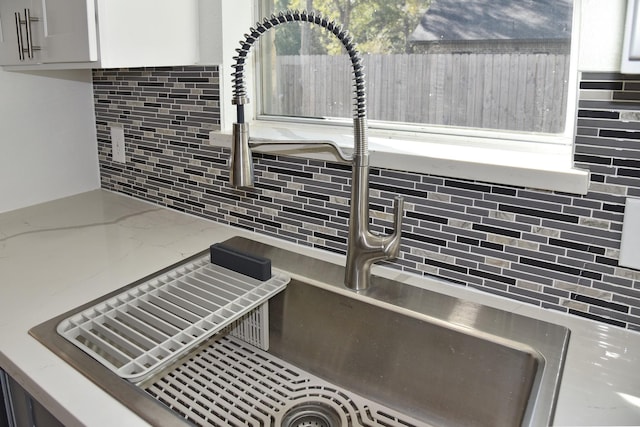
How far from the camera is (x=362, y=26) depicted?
1.27 metres

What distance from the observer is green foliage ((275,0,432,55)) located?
1210 mm

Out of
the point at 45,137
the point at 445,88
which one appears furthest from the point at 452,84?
the point at 45,137

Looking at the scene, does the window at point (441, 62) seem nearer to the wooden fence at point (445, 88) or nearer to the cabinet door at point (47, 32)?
the wooden fence at point (445, 88)

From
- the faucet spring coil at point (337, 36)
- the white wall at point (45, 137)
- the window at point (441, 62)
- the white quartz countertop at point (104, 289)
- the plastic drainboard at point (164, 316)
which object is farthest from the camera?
the white wall at point (45, 137)

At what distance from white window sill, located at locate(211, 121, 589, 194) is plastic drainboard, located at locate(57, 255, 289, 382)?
11.8 inches

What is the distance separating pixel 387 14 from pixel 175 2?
20.5 inches

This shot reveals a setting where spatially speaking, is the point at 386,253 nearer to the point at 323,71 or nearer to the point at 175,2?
the point at 323,71

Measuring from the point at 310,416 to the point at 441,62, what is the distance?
0.80 metres

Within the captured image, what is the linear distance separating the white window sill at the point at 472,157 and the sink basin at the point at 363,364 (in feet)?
0.82

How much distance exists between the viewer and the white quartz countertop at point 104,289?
744 mm

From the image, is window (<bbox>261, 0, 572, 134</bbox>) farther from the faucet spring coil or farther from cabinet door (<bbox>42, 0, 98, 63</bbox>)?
cabinet door (<bbox>42, 0, 98, 63</bbox>)

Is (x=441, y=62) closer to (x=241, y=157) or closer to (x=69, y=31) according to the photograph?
(x=241, y=157)

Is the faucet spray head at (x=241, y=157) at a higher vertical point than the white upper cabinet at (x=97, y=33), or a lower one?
lower

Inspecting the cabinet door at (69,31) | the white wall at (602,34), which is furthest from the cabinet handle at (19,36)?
the white wall at (602,34)
